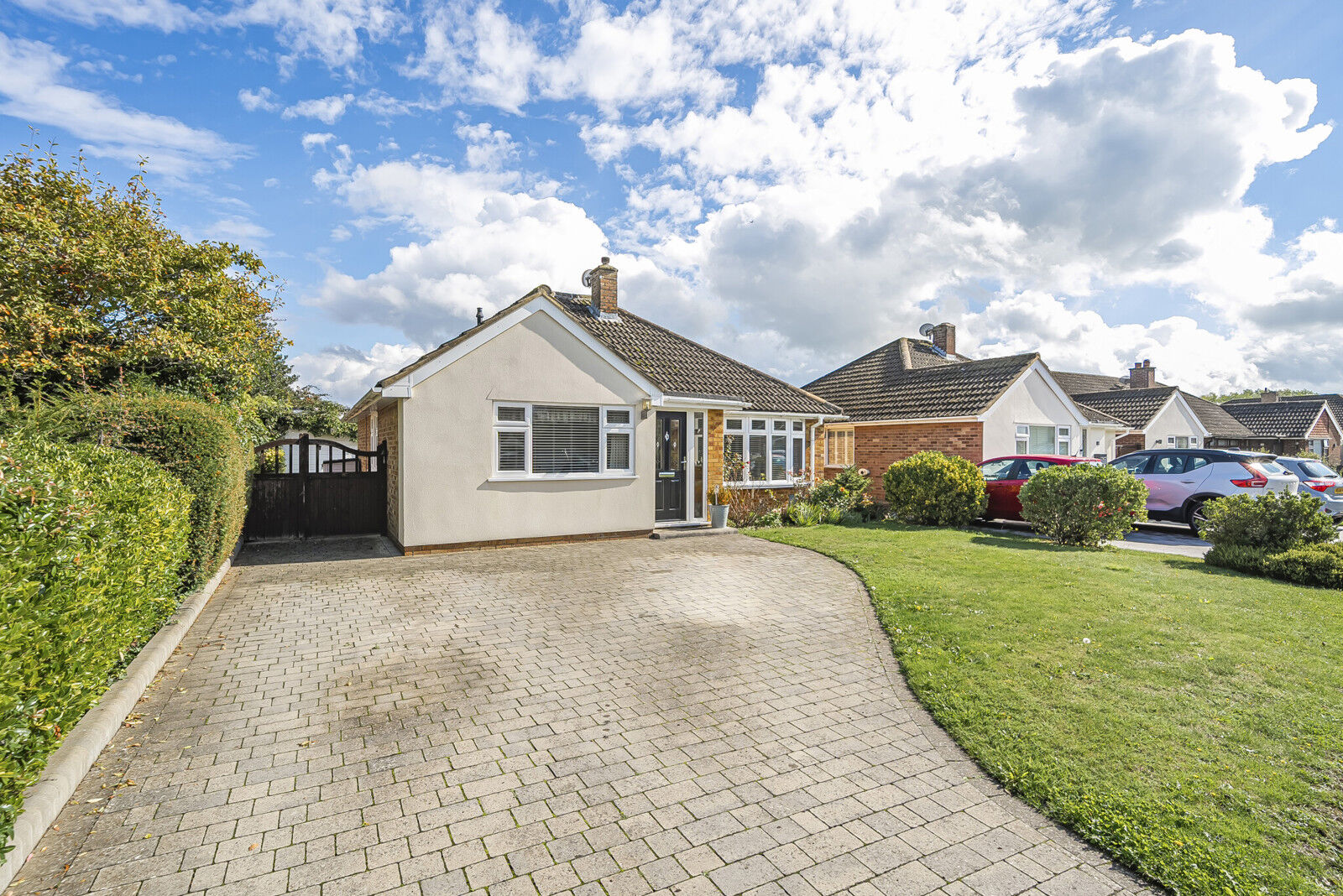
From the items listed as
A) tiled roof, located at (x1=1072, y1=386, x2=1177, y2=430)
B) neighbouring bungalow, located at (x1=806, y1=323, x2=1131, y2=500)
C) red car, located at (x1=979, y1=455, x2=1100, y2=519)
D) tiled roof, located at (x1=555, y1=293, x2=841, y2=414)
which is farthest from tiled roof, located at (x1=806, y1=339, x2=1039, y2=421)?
tiled roof, located at (x1=1072, y1=386, x2=1177, y2=430)

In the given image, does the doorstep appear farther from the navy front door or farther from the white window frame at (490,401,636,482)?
the white window frame at (490,401,636,482)

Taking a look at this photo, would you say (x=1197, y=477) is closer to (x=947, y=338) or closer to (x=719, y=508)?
(x=719, y=508)

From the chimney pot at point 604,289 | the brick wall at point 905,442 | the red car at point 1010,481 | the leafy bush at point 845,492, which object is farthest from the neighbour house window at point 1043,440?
the chimney pot at point 604,289

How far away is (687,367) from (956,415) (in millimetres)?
8821

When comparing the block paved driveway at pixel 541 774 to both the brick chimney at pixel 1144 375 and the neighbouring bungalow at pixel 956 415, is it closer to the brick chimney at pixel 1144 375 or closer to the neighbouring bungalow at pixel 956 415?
the neighbouring bungalow at pixel 956 415

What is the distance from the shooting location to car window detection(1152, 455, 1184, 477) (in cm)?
1505

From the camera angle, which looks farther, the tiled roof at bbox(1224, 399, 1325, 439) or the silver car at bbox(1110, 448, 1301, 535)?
the tiled roof at bbox(1224, 399, 1325, 439)

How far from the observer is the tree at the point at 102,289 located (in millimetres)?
11172

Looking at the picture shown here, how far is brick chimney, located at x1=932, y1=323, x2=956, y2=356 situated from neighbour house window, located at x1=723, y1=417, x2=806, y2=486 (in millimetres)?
12953

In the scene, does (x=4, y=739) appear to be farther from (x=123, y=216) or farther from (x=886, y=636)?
(x=123, y=216)

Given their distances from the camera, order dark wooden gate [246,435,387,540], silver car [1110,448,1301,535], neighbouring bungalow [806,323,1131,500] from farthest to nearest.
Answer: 1. neighbouring bungalow [806,323,1131,500]
2. silver car [1110,448,1301,535]
3. dark wooden gate [246,435,387,540]

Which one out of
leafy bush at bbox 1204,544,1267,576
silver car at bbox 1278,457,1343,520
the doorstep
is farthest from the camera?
silver car at bbox 1278,457,1343,520

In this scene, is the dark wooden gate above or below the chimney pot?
below

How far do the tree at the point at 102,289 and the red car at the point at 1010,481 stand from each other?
17.7 m
